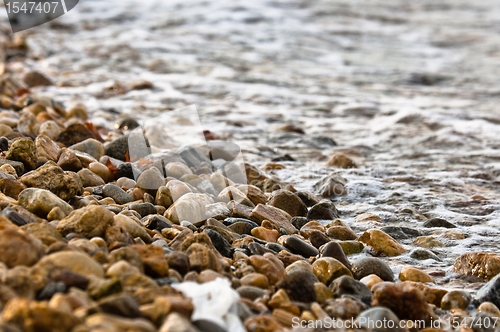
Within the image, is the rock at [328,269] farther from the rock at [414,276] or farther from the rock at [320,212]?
the rock at [320,212]

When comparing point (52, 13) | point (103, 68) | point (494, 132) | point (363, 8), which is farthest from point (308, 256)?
point (363, 8)

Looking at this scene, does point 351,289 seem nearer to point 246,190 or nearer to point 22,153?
point 246,190

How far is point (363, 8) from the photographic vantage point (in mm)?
12266

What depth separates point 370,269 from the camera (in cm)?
242

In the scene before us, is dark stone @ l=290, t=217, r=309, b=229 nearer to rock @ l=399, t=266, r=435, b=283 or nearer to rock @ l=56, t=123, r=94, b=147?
rock @ l=399, t=266, r=435, b=283

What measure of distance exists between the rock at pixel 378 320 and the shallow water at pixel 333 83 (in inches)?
26.0

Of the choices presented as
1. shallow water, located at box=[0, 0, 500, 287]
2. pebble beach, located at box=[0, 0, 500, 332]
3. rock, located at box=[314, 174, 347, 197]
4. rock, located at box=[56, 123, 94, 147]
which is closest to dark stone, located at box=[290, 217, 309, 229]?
pebble beach, located at box=[0, 0, 500, 332]

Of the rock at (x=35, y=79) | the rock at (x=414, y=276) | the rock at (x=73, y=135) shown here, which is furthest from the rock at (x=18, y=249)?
the rock at (x=35, y=79)

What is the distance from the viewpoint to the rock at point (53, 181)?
8.42 feet

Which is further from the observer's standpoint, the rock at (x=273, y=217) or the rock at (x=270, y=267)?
the rock at (x=273, y=217)

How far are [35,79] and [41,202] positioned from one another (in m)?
4.15

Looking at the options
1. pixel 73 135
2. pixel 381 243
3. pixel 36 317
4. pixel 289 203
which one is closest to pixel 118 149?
pixel 73 135

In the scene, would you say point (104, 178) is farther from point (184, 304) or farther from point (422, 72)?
point (422, 72)

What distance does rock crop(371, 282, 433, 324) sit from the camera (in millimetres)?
2043
